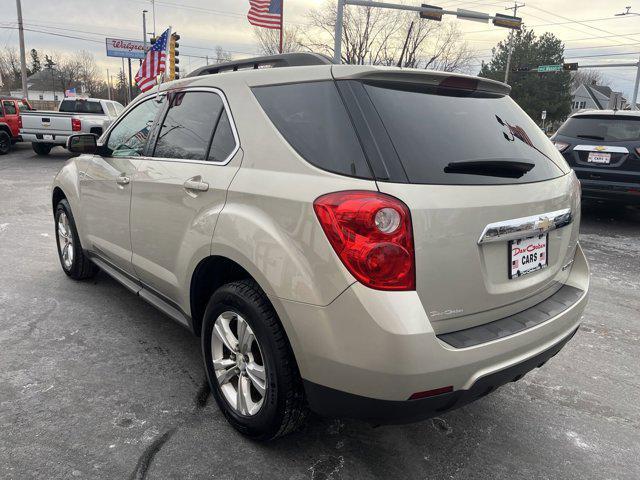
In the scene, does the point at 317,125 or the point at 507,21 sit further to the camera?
the point at 507,21

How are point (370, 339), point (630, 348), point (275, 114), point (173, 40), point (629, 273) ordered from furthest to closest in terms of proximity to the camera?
point (173, 40), point (629, 273), point (630, 348), point (275, 114), point (370, 339)

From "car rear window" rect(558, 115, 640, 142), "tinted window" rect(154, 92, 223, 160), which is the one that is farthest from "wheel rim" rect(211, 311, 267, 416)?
"car rear window" rect(558, 115, 640, 142)

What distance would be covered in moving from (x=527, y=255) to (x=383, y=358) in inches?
35.0

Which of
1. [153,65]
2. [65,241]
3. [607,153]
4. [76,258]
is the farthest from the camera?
[153,65]

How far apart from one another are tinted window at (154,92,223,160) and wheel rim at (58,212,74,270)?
6.68ft

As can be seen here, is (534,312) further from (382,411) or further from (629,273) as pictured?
(629,273)

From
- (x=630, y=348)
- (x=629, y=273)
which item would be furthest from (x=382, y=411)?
(x=629, y=273)

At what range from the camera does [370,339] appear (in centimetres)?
184

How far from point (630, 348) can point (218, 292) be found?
310cm

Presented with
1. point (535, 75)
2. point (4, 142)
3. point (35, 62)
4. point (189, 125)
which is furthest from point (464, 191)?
point (35, 62)

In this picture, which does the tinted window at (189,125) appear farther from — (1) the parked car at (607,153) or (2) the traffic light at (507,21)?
(2) the traffic light at (507,21)

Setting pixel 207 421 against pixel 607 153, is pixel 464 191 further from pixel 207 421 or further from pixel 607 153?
pixel 607 153

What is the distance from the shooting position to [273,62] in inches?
114

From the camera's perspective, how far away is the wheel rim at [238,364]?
Result: 7.79 feet
